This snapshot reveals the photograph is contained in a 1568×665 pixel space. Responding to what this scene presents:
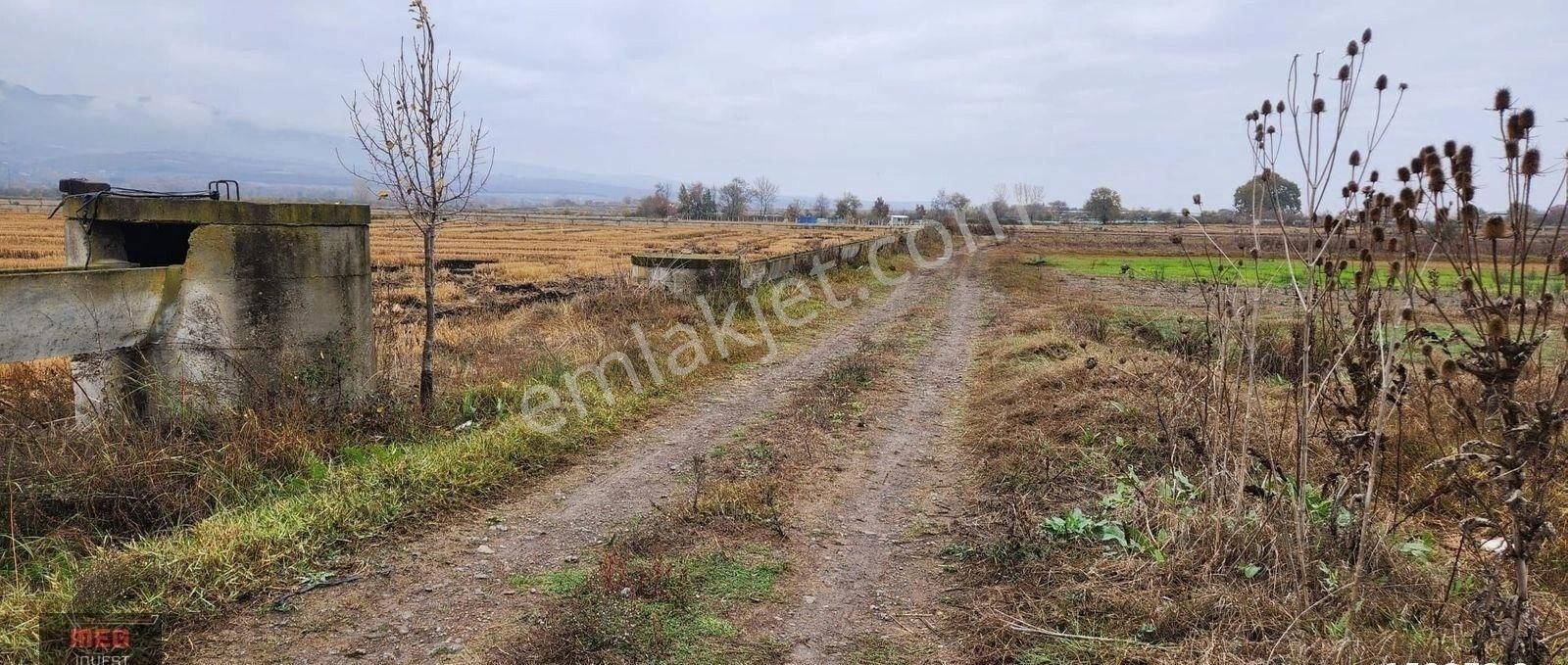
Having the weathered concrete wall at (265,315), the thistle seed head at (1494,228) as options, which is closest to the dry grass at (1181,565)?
the thistle seed head at (1494,228)

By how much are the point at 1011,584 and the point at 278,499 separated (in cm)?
422

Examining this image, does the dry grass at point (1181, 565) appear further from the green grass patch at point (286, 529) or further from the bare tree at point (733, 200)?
the bare tree at point (733, 200)

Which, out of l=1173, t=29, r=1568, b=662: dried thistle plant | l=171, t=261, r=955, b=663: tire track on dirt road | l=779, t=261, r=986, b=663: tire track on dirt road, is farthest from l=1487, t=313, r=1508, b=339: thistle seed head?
l=171, t=261, r=955, b=663: tire track on dirt road

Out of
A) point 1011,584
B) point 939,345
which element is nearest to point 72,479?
point 1011,584

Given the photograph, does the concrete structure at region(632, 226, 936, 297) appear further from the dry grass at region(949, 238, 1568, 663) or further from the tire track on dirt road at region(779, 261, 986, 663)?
the dry grass at region(949, 238, 1568, 663)

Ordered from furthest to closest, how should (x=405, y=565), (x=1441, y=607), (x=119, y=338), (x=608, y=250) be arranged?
(x=608, y=250) < (x=119, y=338) < (x=405, y=565) < (x=1441, y=607)

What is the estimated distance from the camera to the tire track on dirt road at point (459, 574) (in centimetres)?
340

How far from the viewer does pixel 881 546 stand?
4.63 meters

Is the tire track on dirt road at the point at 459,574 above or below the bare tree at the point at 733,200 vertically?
below

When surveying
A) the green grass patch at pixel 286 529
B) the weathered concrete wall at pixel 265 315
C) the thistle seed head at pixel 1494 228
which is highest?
the thistle seed head at pixel 1494 228

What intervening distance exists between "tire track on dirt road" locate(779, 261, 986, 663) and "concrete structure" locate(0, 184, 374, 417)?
4048mm

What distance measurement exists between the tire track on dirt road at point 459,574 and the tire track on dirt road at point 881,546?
1.26 metres

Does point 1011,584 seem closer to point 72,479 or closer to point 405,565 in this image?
point 405,565

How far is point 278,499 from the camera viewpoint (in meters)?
4.73
